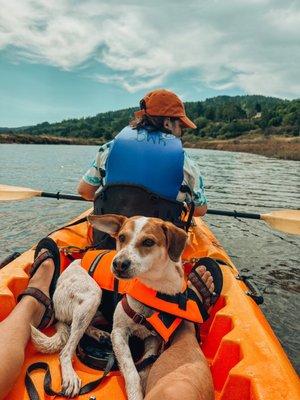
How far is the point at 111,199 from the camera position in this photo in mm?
4746

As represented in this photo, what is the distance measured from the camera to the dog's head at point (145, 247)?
10.6ft

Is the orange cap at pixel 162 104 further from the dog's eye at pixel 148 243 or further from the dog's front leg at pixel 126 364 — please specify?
the dog's front leg at pixel 126 364

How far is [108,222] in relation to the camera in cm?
375

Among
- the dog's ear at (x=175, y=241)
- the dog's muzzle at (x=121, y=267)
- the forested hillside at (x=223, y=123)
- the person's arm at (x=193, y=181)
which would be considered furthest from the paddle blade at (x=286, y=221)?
the forested hillside at (x=223, y=123)

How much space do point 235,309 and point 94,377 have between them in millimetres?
1515

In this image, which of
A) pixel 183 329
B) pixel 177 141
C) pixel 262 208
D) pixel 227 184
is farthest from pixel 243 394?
pixel 227 184

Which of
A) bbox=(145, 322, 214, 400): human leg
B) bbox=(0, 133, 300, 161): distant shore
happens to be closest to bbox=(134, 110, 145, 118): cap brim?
bbox=(145, 322, 214, 400): human leg

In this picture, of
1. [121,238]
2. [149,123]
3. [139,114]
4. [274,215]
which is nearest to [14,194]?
[139,114]

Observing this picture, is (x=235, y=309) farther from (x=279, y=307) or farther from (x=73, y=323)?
(x=279, y=307)

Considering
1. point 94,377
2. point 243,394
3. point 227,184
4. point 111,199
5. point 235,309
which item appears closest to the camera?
point 243,394

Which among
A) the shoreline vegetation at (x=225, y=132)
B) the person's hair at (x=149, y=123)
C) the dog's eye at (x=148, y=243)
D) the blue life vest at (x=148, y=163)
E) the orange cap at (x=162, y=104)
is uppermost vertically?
the orange cap at (x=162, y=104)

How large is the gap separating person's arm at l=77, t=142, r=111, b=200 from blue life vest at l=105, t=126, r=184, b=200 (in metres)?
0.35

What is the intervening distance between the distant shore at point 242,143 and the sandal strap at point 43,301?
4188cm

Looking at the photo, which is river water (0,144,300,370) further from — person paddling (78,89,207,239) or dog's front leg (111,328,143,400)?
dog's front leg (111,328,143,400)
